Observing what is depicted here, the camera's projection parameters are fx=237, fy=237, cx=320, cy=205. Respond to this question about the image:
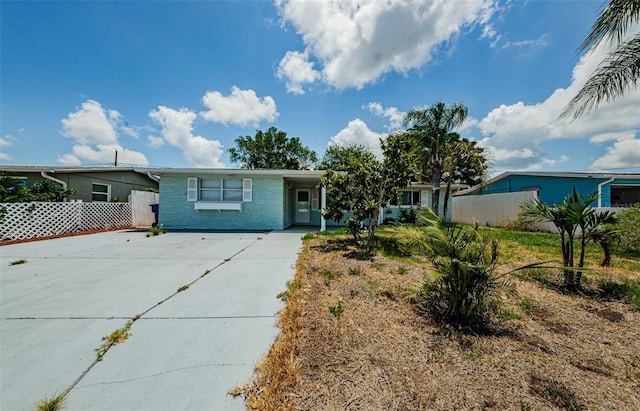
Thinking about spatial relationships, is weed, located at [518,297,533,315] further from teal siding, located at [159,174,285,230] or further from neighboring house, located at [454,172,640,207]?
neighboring house, located at [454,172,640,207]

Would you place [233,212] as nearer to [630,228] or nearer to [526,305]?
[526,305]

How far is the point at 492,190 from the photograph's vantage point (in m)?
17.0

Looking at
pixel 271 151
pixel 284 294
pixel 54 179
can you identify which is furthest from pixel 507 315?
pixel 271 151

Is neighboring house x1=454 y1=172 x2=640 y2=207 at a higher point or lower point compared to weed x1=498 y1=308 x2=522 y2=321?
higher

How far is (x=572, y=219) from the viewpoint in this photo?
3.65 metres

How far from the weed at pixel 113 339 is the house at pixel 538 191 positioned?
1334cm

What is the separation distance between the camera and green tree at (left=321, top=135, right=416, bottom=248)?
251 inches

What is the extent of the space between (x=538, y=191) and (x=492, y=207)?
98.6 inches

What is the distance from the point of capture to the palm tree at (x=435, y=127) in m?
13.5

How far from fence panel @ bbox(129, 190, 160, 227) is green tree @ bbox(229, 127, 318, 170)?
14191 millimetres

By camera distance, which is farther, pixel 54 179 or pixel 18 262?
pixel 54 179

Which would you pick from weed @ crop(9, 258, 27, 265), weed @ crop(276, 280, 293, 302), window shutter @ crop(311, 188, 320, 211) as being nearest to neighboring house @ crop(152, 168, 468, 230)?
window shutter @ crop(311, 188, 320, 211)

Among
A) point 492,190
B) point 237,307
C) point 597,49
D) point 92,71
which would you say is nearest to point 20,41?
point 92,71

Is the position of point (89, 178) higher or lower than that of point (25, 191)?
higher
